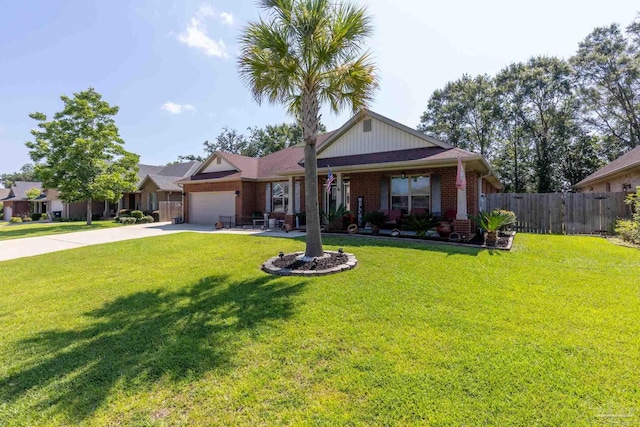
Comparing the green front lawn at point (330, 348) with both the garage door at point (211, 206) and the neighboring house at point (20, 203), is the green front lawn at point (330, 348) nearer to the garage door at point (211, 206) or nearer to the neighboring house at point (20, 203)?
the garage door at point (211, 206)

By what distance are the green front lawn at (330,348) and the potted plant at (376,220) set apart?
17.6 feet

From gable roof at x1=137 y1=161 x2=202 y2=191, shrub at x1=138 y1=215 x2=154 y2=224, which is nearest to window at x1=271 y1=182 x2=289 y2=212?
gable roof at x1=137 y1=161 x2=202 y2=191

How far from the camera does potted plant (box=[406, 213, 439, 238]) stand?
10.7m

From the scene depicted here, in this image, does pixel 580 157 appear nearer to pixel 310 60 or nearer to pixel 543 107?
pixel 543 107

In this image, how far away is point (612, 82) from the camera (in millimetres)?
24906

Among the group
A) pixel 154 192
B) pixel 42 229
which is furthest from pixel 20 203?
pixel 42 229

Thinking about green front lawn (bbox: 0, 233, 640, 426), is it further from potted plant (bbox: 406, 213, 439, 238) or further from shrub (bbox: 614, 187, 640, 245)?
shrub (bbox: 614, 187, 640, 245)

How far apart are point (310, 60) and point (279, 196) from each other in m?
11.5

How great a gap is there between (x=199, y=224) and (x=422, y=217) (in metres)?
15.5

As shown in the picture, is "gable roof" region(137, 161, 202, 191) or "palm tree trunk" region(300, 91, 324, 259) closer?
"palm tree trunk" region(300, 91, 324, 259)

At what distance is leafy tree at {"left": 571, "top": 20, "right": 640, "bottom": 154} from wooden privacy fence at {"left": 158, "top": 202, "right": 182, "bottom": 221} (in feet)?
118

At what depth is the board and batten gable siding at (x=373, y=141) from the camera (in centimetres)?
1266

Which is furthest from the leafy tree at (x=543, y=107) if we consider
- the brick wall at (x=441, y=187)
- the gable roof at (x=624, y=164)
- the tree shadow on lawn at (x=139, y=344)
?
the tree shadow on lawn at (x=139, y=344)

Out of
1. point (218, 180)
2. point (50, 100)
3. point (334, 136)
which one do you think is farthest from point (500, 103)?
point (50, 100)
